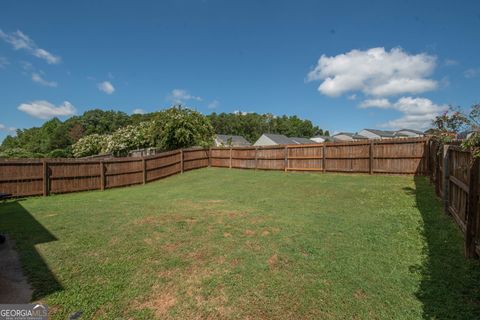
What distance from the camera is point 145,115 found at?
78438 millimetres

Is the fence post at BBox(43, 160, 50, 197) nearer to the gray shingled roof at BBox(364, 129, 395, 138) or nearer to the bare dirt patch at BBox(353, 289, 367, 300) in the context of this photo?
the bare dirt patch at BBox(353, 289, 367, 300)

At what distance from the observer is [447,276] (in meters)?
3.06

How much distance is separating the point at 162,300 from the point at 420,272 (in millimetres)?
3151

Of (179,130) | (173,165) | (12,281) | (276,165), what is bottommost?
(12,281)

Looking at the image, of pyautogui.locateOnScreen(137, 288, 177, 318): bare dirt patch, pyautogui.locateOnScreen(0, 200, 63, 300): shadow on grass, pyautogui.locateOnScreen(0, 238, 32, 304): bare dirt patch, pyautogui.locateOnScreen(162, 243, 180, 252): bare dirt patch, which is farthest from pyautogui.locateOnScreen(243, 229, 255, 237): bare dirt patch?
pyautogui.locateOnScreen(0, 238, 32, 304): bare dirt patch

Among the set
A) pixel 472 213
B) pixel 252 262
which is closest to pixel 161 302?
pixel 252 262

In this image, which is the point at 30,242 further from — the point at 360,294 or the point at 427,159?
the point at 427,159

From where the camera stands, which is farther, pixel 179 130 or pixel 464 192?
pixel 179 130

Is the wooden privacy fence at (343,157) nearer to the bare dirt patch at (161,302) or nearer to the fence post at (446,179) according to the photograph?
the fence post at (446,179)

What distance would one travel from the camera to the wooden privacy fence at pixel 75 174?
9.48 meters

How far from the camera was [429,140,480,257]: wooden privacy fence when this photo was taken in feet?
11.0

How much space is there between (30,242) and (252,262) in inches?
153

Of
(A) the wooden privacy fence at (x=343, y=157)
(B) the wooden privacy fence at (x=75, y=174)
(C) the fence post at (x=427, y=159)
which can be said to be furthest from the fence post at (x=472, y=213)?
(B) the wooden privacy fence at (x=75, y=174)

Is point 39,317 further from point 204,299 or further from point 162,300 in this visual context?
point 204,299
